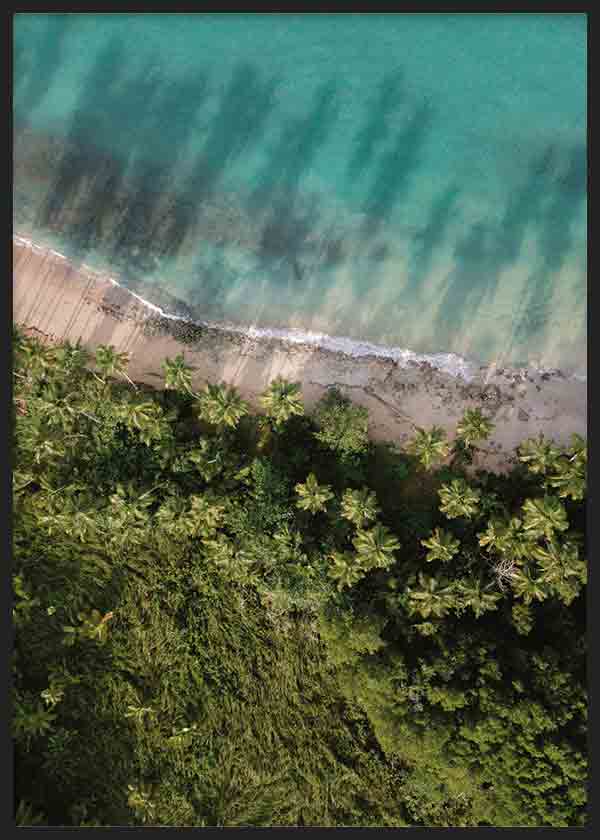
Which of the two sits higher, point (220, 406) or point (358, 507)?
point (220, 406)

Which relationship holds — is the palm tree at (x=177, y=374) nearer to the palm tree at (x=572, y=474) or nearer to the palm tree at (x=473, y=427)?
the palm tree at (x=473, y=427)

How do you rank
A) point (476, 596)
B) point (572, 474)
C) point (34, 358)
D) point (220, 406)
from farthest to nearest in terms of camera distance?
point (34, 358), point (220, 406), point (572, 474), point (476, 596)

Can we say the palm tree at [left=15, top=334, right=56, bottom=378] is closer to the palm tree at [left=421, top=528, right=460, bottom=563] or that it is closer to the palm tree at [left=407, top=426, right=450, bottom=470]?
the palm tree at [left=407, top=426, right=450, bottom=470]

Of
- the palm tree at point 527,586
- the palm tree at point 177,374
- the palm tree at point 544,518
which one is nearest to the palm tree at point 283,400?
the palm tree at point 177,374

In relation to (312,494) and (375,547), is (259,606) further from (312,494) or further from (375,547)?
(375,547)

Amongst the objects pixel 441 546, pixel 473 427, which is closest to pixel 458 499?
pixel 441 546

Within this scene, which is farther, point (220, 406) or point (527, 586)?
point (220, 406)

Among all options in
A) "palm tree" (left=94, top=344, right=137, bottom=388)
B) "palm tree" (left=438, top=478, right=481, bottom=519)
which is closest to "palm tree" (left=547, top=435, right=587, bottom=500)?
"palm tree" (left=438, top=478, right=481, bottom=519)
